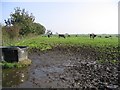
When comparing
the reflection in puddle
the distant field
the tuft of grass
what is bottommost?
the reflection in puddle

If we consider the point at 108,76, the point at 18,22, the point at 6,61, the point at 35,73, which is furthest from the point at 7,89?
the point at 18,22

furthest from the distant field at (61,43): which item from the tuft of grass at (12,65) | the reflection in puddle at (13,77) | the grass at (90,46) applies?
the reflection in puddle at (13,77)

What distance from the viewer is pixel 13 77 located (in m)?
15.6

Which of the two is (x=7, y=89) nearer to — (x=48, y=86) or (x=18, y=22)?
(x=48, y=86)

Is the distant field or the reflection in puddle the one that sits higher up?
the distant field

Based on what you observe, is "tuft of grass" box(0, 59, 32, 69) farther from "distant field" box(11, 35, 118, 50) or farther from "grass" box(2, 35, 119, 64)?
"distant field" box(11, 35, 118, 50)

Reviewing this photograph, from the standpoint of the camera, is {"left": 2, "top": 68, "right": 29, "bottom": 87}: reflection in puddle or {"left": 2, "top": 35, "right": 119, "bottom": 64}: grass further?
{"left": 2, "top": 35, "right": 119, "bottom": 64}: grass

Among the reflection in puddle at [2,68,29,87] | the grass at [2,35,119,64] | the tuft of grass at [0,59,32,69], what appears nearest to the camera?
the reflection in puddle at [2,68,29,87]

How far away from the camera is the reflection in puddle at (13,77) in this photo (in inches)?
543

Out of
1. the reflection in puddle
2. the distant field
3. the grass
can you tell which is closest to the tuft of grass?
the reflection in puddle

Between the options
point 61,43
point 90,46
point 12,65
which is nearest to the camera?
point 12,65

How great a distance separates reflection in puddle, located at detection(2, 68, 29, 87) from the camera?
13.8 m

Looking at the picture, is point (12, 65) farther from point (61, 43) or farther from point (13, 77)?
point (61, 43)

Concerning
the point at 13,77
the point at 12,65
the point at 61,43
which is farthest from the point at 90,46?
the point at 13,77
